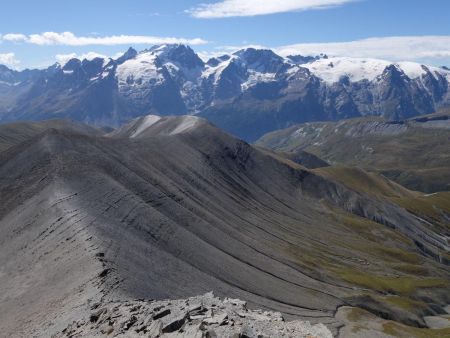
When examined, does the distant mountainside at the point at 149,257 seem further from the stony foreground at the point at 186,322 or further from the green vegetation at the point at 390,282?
the green vegetation at the point at 390,282

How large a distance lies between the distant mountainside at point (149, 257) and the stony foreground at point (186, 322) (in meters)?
0.26

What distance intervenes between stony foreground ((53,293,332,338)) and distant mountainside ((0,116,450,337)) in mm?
258

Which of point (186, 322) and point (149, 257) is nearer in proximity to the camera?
point (186, 322)

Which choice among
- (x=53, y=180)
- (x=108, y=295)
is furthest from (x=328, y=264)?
(x=108, y=295)

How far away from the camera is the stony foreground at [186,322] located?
1803 inches

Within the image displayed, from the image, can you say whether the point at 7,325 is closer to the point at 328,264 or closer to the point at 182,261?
the point at 182,261

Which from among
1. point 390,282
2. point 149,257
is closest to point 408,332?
point 390,282

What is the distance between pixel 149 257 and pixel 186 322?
5327cm

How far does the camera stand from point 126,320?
54.1 meters

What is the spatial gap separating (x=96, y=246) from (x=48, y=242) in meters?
13.7

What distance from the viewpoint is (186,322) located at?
48312 mm

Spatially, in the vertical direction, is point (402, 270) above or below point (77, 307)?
below

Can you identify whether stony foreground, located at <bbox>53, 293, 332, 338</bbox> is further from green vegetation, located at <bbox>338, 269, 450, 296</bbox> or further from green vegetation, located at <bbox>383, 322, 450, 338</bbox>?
green vegetation, located at <bbox>338, 269, 450, 296</bbox>

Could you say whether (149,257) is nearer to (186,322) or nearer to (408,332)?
(186,322)
